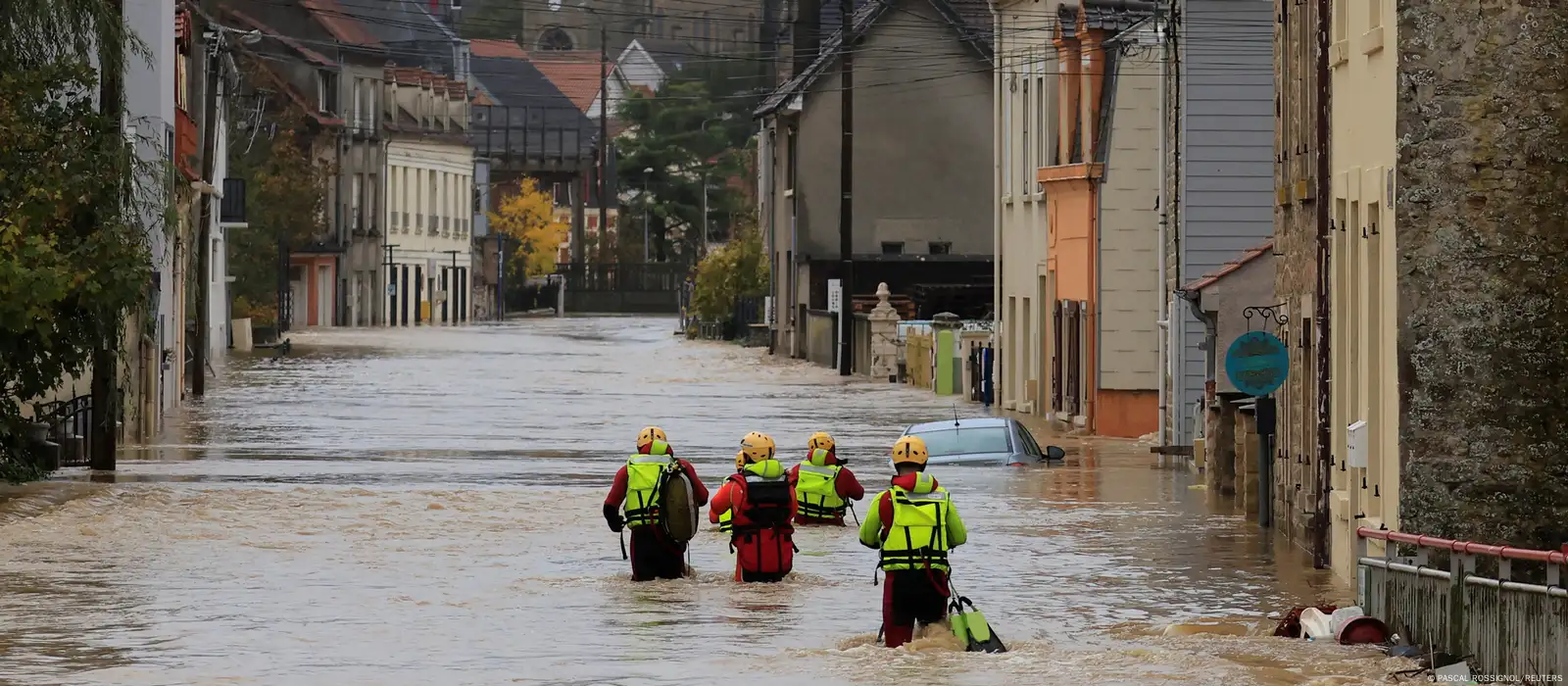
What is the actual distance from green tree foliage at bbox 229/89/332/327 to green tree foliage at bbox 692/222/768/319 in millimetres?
12181

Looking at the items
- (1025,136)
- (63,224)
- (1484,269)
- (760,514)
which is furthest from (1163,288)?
(1484,269)

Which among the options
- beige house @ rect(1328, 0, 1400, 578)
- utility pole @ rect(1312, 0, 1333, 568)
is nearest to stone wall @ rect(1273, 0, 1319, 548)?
utility pole @ rect(1312, 0, 1333, 568)

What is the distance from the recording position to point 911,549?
15.9m

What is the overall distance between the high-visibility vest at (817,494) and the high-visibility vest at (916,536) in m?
8.49

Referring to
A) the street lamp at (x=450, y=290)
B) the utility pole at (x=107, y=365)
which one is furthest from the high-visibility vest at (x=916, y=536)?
the street lamp at (x=450, y=290)

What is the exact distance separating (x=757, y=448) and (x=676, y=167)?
116479 mm

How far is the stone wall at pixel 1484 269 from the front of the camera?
1695 centimetres

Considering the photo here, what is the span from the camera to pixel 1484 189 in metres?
17.1

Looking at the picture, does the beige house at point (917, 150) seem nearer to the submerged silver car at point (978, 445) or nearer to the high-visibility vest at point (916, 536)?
the submerged silver car at point (978, 445)

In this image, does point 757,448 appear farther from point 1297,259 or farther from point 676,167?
point 676,167

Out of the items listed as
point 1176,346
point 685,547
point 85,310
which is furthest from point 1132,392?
point 685,547

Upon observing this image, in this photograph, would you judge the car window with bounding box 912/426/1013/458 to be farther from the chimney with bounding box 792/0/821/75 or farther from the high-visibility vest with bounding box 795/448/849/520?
the chimney with bounding box 792/0/821/75

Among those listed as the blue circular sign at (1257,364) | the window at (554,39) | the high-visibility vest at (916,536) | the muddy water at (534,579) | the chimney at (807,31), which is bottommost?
the muddy water at (534,579)

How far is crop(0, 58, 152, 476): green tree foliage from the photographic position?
26953 mm
